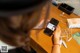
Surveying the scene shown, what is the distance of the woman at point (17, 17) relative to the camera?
27cm

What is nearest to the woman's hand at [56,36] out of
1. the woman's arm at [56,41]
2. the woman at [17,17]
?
the woman's arm at [56,41]

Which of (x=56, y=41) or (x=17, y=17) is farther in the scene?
(x=56, y=41)

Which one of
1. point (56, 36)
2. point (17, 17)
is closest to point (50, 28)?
point (56, 36)

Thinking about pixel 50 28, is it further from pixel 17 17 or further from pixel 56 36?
pixel 17 17

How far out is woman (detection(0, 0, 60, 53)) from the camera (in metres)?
0.27

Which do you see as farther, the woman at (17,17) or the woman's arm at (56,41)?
the woman's arm at (56,41)

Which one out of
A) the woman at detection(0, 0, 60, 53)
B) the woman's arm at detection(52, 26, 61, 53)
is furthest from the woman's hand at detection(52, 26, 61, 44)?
the woman at detection(0, 0, 60, 53)

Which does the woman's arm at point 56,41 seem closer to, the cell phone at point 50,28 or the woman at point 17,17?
the cell phone at point 50,28

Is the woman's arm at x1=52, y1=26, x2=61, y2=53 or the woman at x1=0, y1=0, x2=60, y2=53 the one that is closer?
A: the woman at x1=0, y1=0, x2=60, y2=53

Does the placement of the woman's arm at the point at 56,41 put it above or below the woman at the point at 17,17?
below

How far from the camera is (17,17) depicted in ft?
0.93

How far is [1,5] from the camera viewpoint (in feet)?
0.88

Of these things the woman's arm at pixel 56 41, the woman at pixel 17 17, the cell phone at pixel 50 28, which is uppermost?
the woman at pixel 17 17

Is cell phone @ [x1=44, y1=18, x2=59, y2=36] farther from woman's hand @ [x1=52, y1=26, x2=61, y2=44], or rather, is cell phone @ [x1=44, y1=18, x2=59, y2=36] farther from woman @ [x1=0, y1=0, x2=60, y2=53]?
woman @ [x1=0, y1=0, x2=60, y2=53]
